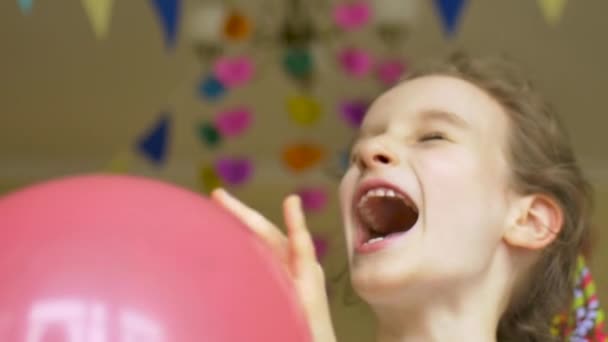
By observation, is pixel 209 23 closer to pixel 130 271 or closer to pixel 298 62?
pixel 298 62

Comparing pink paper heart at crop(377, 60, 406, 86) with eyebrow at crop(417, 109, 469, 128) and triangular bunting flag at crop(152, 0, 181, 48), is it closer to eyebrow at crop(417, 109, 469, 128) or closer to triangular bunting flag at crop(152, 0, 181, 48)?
triangular bunting flag at crop(152, 0, 181, 48)

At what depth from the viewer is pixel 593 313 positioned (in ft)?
4.13

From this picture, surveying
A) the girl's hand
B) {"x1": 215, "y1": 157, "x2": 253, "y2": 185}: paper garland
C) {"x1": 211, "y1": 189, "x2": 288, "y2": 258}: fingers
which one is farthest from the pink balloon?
{"x1": 215, "y1": 157, "x2": 253, "y2": 185}: paper garland

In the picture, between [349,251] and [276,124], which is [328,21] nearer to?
[276,124]

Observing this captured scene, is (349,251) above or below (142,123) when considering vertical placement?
below

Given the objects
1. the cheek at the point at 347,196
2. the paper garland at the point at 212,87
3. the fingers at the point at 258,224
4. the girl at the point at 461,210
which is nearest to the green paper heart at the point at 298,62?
the paper garland at the point at 212,87

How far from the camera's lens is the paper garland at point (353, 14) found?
241cm

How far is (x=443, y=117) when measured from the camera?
112 centimetres

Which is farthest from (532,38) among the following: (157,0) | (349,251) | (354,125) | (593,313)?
(349,251)

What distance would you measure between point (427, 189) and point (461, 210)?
0.15ft

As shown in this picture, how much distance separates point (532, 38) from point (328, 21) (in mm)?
575

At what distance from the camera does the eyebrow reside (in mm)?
1116

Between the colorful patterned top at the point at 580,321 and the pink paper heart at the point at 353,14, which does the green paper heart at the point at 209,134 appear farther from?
the colorful patterned top at the point at 580,321

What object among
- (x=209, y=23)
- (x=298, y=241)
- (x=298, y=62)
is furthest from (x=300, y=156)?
(x=298, y=241)
